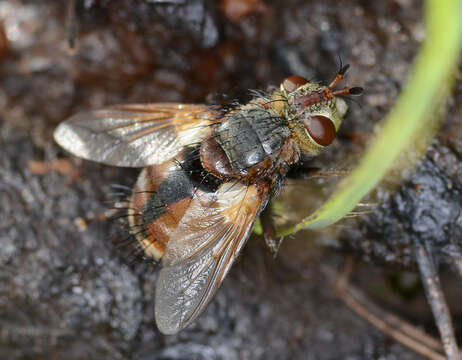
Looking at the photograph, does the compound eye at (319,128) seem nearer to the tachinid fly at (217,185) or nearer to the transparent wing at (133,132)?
the tachinid fly at (217,185)

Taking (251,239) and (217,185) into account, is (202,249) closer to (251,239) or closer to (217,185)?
(217,185)

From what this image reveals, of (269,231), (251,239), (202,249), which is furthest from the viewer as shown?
(251,239)

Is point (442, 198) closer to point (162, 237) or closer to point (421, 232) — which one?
point (421, 232)

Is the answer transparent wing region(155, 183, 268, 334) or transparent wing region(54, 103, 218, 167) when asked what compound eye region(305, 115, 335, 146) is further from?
transparent wing region(54, 103, 218, 167)

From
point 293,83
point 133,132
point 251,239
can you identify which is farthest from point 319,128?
point 133,132

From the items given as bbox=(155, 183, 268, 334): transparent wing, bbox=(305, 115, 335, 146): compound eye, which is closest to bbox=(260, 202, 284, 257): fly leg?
bbox=(155, 183, 268, 334): transparent wing

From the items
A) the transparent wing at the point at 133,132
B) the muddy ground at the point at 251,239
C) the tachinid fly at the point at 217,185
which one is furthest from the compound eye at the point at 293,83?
the muddy ground at the point at 251,239
